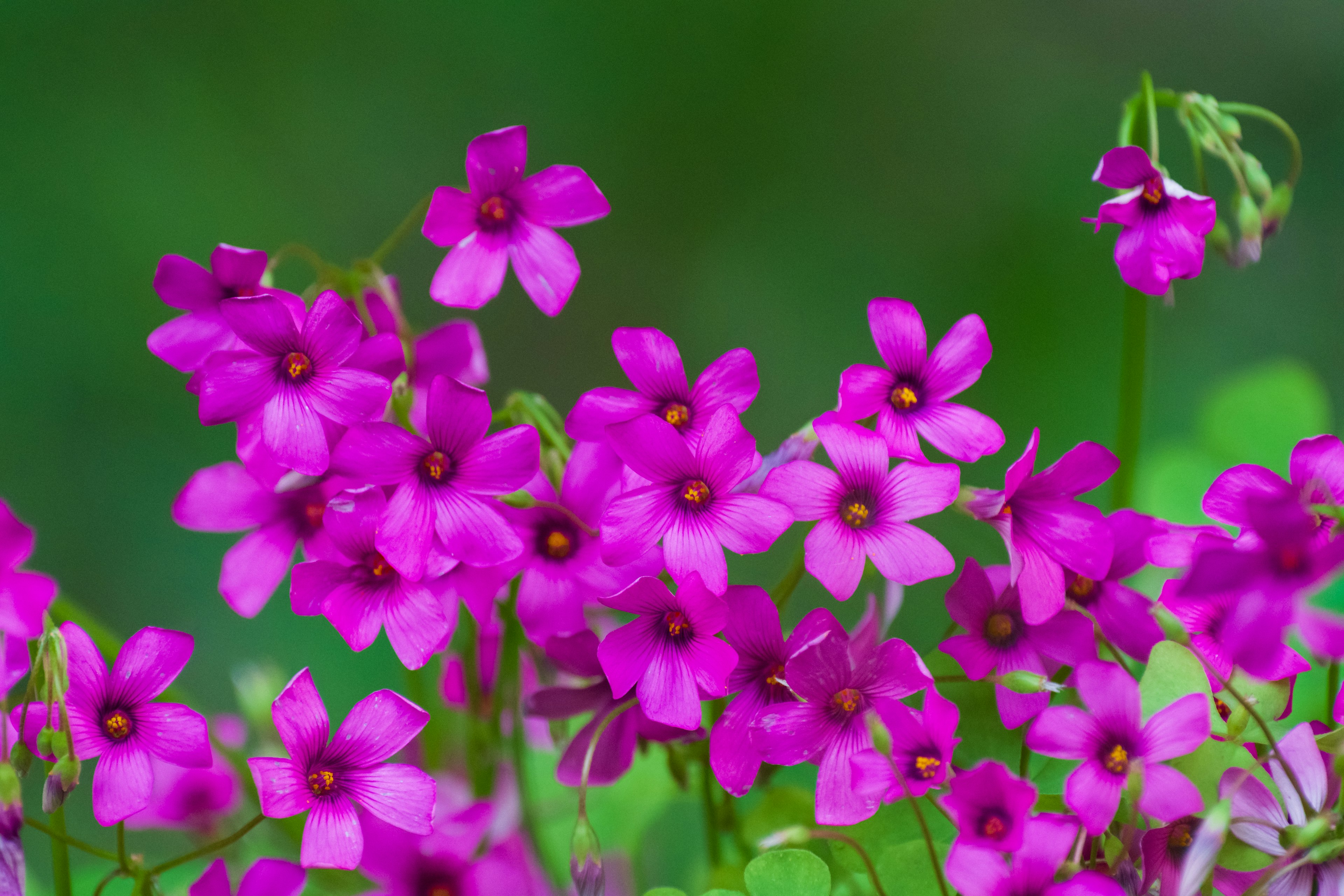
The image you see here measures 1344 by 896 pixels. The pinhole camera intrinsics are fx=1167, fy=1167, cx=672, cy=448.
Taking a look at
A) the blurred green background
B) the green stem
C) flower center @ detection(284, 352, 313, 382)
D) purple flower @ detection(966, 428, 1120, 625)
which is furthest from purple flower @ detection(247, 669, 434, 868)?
the blurred green background

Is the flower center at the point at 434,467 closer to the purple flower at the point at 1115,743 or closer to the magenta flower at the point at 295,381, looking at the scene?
the magenta flower at the point at 295,381

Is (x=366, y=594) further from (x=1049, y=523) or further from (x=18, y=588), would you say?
(x=1049, y=523)

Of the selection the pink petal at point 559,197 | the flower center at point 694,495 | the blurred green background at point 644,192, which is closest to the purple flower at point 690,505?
the flower center at point 694,495

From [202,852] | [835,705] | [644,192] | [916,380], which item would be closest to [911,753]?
[835,705]

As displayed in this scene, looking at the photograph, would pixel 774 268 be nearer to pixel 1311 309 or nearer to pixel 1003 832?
pixel 1311 309

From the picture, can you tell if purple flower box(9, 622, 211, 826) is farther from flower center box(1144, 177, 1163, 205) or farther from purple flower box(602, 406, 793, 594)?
flower center box(1144, 177, 1163, 205)

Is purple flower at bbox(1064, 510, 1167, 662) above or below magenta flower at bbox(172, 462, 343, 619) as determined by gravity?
above
